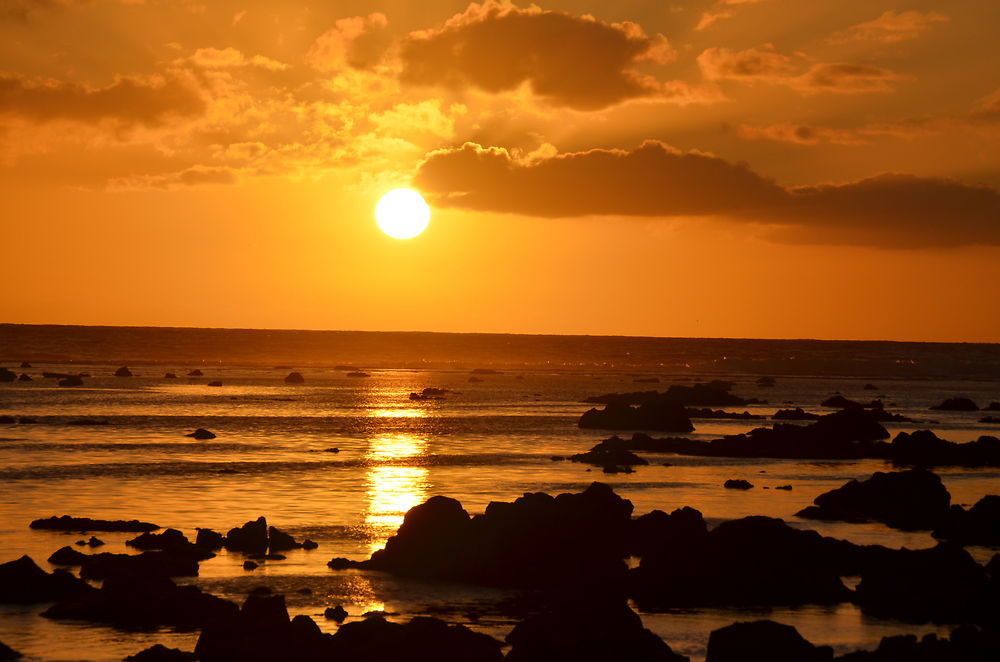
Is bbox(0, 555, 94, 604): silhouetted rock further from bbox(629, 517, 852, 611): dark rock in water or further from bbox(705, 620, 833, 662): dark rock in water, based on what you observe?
bbox(705, 620, 833, 662): dark rock in water

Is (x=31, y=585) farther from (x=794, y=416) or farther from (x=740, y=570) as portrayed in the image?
(x=794, y=416)

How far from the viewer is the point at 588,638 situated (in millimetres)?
23953

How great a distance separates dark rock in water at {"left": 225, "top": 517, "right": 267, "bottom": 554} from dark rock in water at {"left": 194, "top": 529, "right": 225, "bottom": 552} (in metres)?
0.34

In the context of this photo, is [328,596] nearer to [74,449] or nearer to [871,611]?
[871,611]

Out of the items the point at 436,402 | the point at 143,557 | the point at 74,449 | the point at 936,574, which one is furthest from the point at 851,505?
the point at 436,402

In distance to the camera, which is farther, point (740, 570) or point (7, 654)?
point (740, 570)

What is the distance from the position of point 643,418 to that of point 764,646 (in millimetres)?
67840

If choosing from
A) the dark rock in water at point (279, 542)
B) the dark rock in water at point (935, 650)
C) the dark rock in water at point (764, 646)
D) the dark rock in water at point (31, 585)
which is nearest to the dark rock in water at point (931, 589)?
the dark rock in water at point (935, 650)

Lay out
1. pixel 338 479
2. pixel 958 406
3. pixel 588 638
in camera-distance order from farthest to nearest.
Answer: pixel 958 406 < pixel 338 479 < pixel 588 638

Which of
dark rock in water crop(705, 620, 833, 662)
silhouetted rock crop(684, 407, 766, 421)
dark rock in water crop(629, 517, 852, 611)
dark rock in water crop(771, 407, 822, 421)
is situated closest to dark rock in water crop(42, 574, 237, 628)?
dark rock in water crop(629, 517, 852, 611)

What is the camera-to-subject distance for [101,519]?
4197 cm

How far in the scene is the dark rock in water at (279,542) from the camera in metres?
36.0

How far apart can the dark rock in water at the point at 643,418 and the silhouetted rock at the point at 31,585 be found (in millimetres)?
63003

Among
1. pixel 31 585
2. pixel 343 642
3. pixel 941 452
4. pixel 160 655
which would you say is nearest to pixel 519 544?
pixel 343 642
